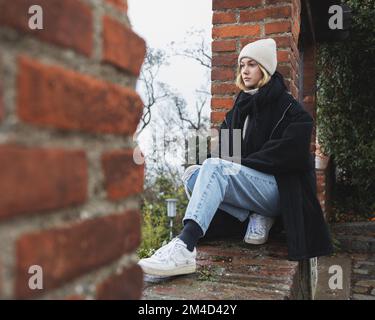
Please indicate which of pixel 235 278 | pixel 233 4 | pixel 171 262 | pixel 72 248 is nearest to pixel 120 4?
pixel 72 248

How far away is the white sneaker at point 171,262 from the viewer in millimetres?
1913

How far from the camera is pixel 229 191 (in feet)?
8.34

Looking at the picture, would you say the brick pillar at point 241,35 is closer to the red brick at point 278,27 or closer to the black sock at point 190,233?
the red brick at point 278,27

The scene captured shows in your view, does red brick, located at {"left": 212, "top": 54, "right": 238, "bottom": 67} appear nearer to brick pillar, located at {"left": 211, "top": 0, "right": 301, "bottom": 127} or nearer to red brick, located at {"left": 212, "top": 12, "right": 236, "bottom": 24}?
brick pillar, located at {"left": 211, "top": 0, "right": 301, "bottom": 127}

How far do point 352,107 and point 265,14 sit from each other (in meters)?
3.73

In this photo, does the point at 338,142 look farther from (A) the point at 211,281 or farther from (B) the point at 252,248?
(A) the point at 211,281

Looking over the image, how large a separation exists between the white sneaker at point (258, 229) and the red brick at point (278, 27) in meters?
1.32

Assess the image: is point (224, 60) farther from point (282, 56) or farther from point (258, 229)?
point (258, 229)

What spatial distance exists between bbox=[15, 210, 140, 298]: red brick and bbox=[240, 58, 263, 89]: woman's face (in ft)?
7.13

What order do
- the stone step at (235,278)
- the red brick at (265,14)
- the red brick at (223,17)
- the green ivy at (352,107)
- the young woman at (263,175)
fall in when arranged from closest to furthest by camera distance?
the stone step at (235,278), the young woman at (263,175), the red brick at (265,14), the red brick at (223,17), the green ivy at (352,107)

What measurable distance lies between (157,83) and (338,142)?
6.97m

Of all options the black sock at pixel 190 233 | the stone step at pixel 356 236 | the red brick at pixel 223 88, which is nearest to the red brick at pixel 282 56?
the red brick at pixel 223 88

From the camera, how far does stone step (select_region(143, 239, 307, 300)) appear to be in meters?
1.71

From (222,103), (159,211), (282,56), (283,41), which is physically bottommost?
(159,211)
